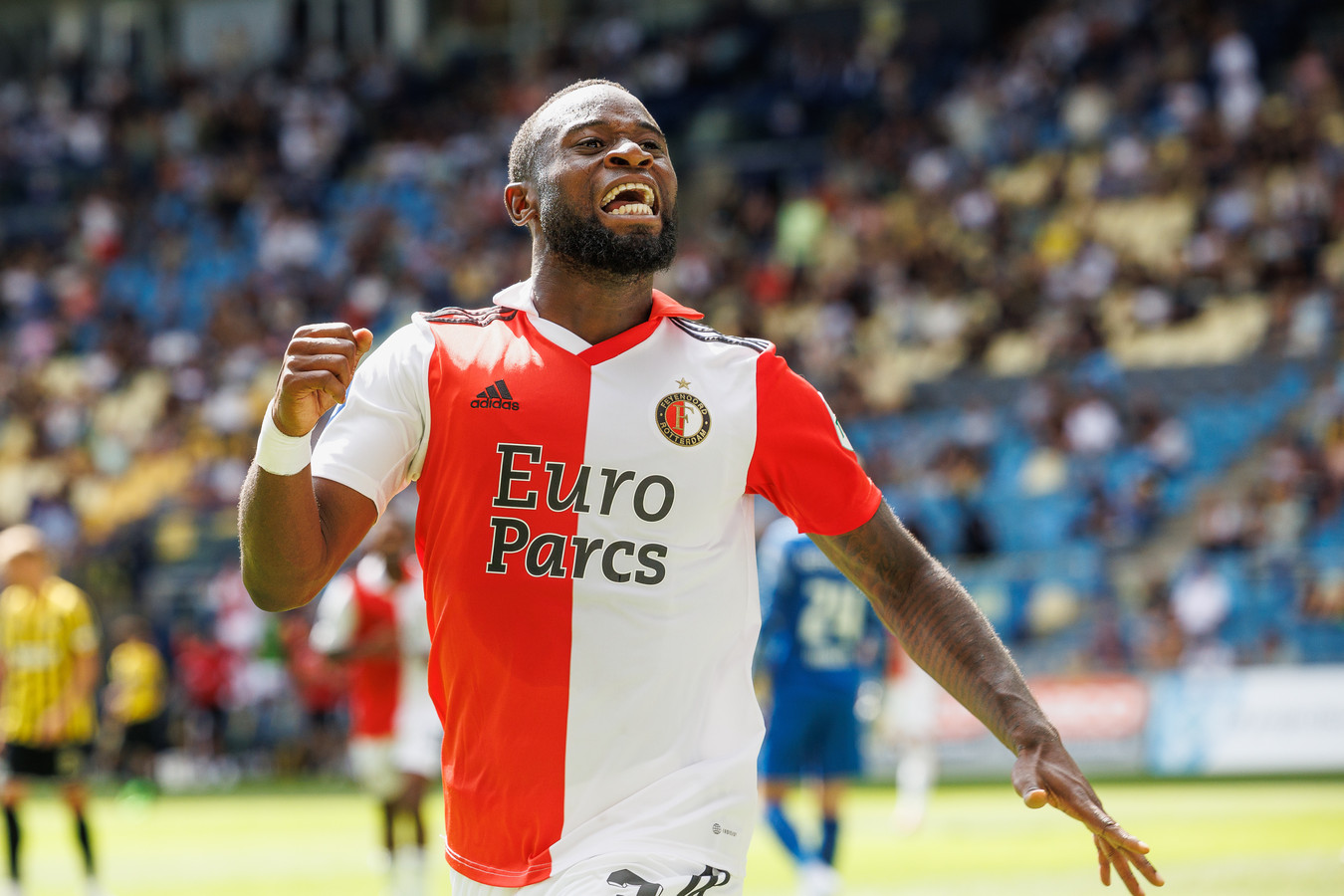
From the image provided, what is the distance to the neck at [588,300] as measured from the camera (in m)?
3.57

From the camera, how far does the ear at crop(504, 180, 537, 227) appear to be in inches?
144

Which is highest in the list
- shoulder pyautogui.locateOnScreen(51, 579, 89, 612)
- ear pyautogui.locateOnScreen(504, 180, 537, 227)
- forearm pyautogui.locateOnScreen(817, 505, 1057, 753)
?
ear pyautogui.locateOnScreen(504, 180, 537, 227)

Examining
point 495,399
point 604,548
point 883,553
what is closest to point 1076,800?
point 883,553

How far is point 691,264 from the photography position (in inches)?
1027

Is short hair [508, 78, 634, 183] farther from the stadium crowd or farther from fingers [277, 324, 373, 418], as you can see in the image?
the stadium crowd

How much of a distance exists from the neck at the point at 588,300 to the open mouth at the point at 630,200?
6.1 inches

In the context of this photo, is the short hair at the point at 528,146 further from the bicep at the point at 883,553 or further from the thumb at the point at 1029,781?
the thumb at the point at 1029,781

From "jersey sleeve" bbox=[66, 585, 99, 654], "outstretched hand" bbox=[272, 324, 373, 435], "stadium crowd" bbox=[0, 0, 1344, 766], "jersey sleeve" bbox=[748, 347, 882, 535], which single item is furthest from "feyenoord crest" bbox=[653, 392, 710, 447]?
"stadium crowd" bbox=[0, 0, 1344, 766]

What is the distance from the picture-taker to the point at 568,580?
3.35 metres

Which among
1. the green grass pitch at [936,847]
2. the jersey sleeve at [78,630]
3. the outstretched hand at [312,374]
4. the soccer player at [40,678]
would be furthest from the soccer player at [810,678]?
the outstretched hand at [312,374]

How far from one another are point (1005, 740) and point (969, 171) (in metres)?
22.5

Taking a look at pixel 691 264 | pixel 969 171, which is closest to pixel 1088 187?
pixel 969 171

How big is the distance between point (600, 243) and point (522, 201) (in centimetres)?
33

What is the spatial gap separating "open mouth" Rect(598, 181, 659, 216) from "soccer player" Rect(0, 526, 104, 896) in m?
9.49
